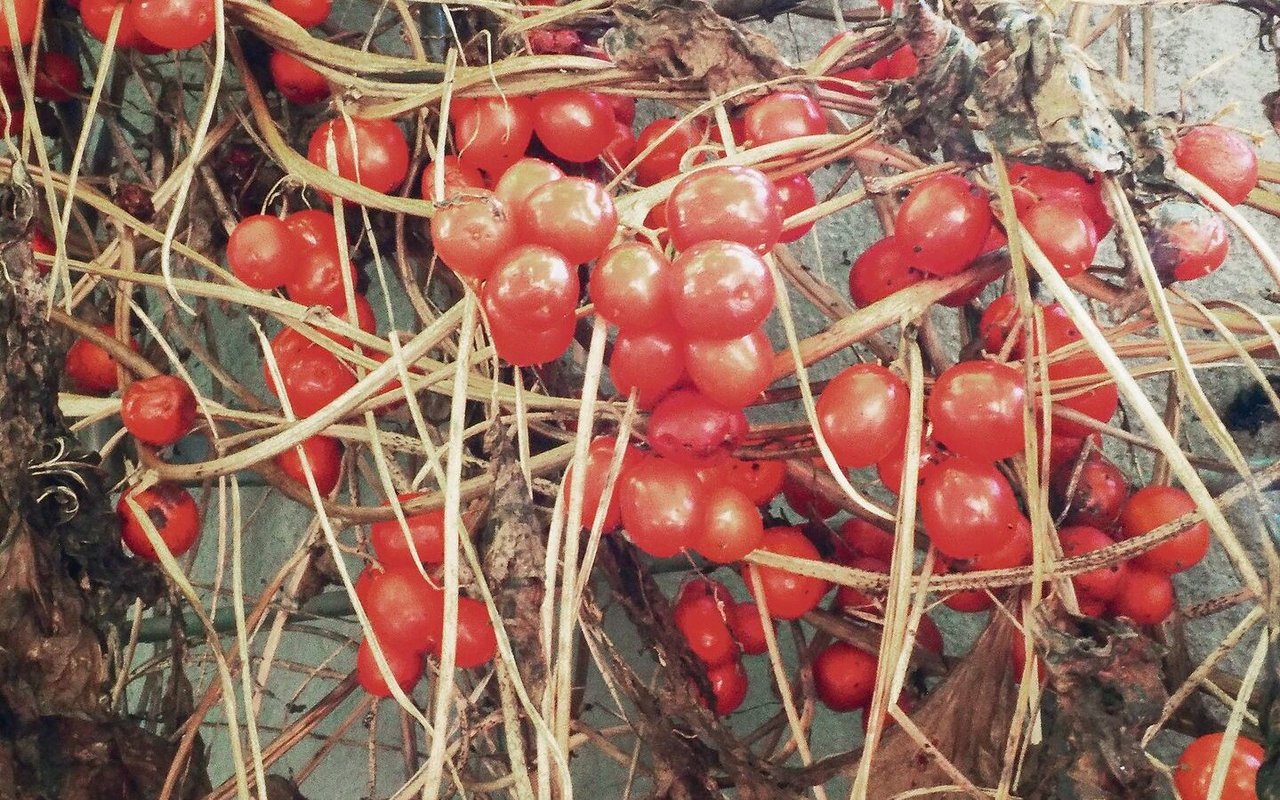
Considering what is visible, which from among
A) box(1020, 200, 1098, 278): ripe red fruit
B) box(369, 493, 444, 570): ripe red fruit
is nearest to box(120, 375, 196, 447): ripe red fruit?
box(369, 493, 444, 570): ripe red fruit

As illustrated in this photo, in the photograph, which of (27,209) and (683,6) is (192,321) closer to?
(27,209)

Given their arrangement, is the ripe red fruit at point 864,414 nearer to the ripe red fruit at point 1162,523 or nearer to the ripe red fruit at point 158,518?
the ripe red fruit at point 1162,523

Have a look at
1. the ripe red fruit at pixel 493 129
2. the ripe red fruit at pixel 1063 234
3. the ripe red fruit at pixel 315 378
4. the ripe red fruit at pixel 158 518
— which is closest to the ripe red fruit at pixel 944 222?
the ripe red fruit at pixel 1063 234

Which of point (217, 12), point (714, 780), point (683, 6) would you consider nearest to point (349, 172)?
point (217, 12)

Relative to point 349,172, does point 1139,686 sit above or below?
below

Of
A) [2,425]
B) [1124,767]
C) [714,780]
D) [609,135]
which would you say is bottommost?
[714,780]

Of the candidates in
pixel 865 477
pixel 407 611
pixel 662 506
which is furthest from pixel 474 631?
pixel 865 477

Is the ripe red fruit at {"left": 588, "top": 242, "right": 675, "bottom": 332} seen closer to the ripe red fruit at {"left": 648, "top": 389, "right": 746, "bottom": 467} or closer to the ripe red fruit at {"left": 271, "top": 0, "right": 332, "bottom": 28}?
the ripe red fruit at {"left": 648, "top": 389, "right": 746, "bottom": 467}
